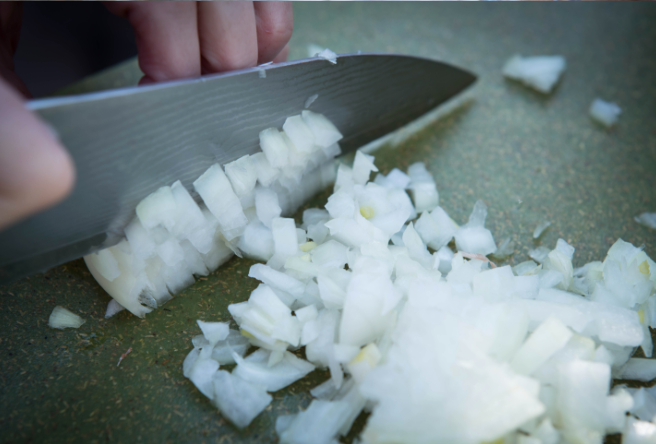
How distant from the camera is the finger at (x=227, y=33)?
737mm

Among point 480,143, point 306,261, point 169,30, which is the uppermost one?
point 169,30

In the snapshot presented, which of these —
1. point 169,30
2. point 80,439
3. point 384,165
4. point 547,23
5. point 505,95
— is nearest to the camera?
point 80,439

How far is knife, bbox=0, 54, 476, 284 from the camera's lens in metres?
0.58

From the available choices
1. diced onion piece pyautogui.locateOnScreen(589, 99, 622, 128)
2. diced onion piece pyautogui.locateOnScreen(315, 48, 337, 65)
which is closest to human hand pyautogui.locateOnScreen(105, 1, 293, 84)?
diced onion piece pyautogui.locateOnScreen(315, 48, 337, 65)

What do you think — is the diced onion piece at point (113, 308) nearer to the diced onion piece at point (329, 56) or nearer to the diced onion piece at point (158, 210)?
the diced onion piece at point (158, 210)

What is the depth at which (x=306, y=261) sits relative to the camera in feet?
2.52

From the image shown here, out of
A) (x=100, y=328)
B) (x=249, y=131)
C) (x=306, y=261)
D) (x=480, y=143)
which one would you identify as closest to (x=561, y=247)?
(x=480, y=143)

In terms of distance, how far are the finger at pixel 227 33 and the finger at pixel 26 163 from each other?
36 cm

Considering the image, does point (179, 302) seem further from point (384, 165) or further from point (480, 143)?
point (480, 143)

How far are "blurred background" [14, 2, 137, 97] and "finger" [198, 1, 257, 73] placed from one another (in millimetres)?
492

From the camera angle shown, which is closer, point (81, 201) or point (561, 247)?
point (81, 201)

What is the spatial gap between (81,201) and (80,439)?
0.34 m

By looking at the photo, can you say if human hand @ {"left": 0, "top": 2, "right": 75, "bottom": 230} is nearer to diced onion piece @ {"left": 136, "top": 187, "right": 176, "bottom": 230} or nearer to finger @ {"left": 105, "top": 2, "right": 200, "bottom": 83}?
diced onion piece @ {"left": 136, "top": 187, "right": 176, "bottom": 230}

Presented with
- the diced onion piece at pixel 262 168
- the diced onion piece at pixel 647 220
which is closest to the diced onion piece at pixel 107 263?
the diced onion piece at pixel 262 168
